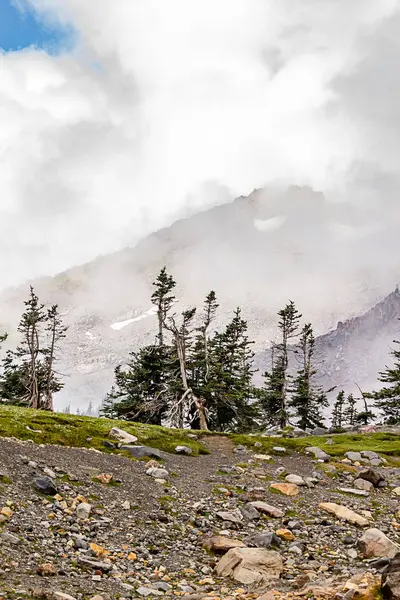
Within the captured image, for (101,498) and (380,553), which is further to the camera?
(101,498)

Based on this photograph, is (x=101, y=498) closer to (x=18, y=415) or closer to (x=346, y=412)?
(x=18, y=415)

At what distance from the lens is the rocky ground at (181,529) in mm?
8969

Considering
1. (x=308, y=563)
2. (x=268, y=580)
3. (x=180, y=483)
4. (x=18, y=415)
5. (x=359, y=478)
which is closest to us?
(x=268, y=580)

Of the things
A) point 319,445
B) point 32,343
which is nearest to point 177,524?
point 319,445

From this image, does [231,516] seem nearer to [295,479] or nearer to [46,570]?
[295,479]

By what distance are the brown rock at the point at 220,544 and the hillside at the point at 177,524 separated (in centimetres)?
3

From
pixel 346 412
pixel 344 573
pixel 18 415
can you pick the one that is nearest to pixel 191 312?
pixel 18 415

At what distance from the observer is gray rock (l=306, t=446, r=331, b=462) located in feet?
87.0

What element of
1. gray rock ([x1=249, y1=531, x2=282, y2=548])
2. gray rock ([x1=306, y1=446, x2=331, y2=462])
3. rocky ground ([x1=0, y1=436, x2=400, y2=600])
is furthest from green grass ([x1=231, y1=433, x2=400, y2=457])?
gray rock ([x1=249, y1=531, x2=282, y2=548])

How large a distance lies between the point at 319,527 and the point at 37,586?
924cm

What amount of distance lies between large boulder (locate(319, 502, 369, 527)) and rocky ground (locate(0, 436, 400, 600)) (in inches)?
1.7

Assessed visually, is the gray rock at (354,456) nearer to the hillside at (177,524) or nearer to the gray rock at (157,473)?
the hillside at (177,524)

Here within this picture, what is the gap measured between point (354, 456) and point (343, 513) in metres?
12.6

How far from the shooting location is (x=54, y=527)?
11312 mm
